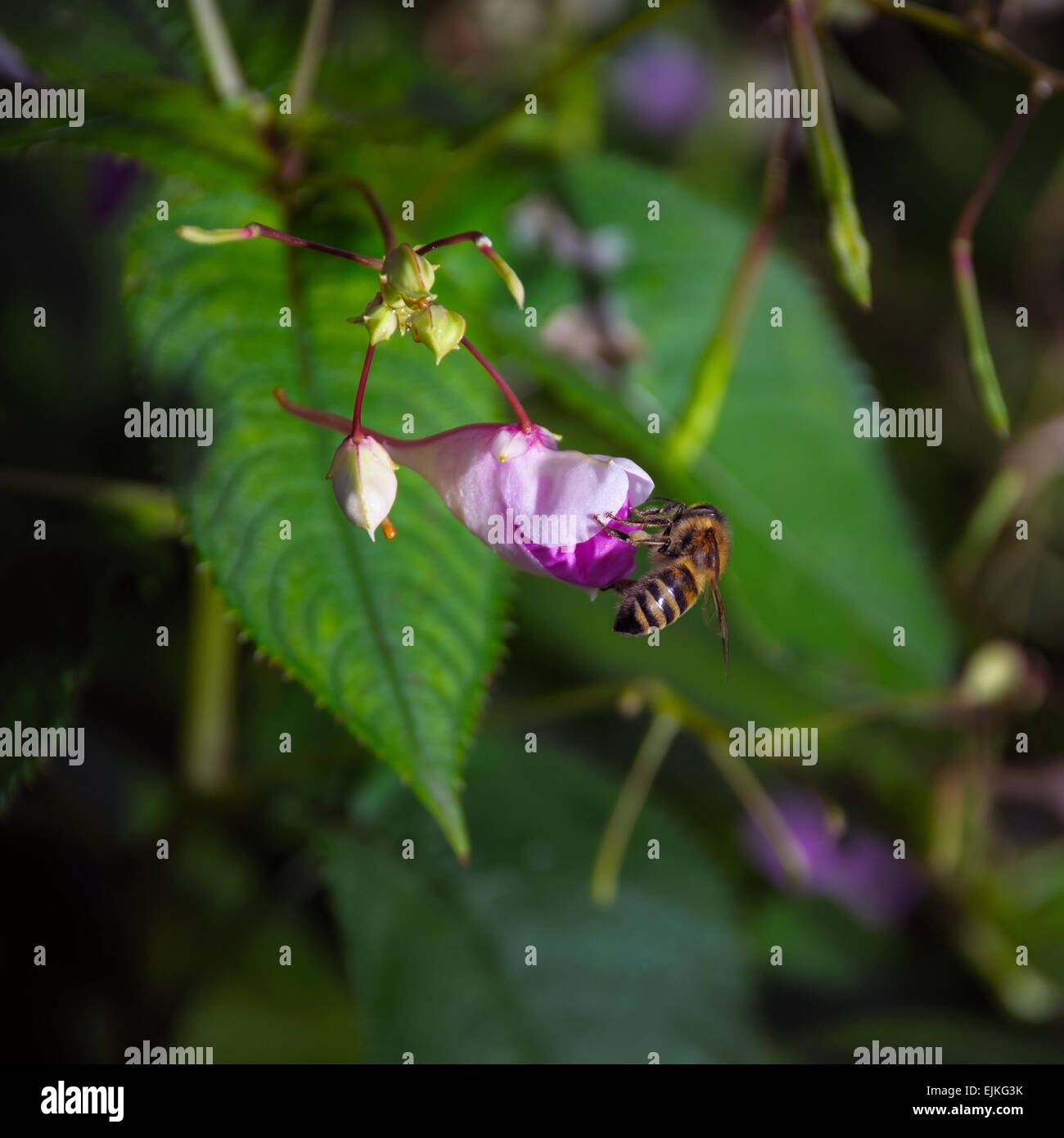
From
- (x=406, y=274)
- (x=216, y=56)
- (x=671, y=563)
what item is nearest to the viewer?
(x=406, y=274)

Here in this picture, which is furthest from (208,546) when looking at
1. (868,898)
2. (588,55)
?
(868,898)

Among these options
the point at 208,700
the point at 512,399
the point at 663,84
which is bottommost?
the point at 208,700

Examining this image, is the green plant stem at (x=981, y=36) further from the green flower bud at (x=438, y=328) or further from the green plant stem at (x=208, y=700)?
the green plant stem at (x=208, y=700)

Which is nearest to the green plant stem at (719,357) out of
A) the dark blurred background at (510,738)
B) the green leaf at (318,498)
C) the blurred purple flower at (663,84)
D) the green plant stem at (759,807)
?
the dark blurred background at (510,738)

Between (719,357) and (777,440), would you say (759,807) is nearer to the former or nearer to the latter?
(777,440)

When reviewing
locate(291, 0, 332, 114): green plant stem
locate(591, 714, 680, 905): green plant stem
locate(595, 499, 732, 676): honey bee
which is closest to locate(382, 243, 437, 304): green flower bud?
locate(595, 499, 732, 676): honey bee

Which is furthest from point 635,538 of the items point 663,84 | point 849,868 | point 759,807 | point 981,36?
point 663,84

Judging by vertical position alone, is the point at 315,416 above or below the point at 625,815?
above
